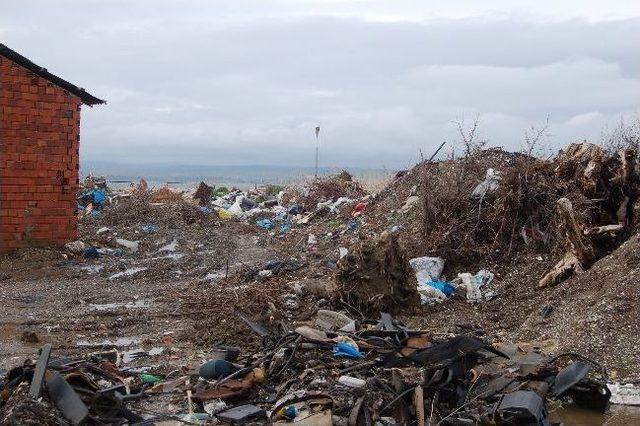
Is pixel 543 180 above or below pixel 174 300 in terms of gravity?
above

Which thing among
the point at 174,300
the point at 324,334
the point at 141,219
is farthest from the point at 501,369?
the point at 141,219

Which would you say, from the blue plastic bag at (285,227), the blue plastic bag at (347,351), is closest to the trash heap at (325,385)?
the blue plastic bag at (347,351)

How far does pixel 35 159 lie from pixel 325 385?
7.63 m

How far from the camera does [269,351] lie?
5547 millimetres

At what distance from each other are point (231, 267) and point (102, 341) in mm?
4594

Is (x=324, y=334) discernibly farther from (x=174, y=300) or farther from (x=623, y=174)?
(x=623, y=174)

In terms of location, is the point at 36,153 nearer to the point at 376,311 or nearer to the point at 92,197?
the point at 376,311

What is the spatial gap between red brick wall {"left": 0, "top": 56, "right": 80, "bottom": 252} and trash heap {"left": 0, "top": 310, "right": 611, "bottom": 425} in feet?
18.9

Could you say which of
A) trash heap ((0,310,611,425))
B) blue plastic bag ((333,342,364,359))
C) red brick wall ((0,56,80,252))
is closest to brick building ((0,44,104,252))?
red brick wall ((0,56,80,252))

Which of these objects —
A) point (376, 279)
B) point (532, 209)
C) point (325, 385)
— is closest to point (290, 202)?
point (532, 209)

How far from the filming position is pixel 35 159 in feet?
35.9

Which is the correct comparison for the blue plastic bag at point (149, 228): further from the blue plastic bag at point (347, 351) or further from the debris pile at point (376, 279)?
the blue plastic bag at point (347, 351)

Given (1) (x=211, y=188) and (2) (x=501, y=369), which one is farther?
(1) (x=211, y=188)

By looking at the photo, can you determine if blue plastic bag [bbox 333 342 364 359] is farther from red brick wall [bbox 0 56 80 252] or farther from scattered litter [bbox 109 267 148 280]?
red brick wall [bbox 0 56 80 252]
